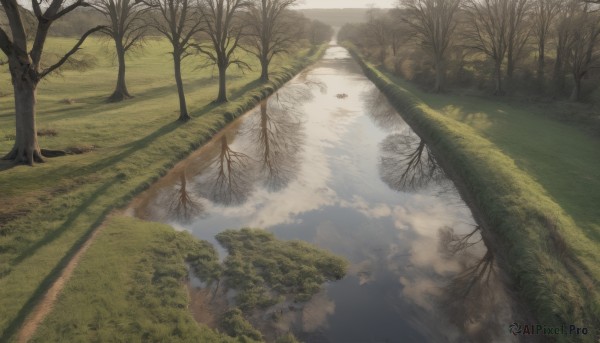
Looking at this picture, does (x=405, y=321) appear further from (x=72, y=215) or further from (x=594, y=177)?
(x=594, y=177)

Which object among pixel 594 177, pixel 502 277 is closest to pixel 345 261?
pixel 502 277

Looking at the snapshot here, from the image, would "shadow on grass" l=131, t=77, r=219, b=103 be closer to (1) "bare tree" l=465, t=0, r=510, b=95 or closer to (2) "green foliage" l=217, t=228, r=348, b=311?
(2) "green foliage" l=217, t=228, r=348, b=311

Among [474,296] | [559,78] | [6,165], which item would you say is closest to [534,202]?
[474,296]

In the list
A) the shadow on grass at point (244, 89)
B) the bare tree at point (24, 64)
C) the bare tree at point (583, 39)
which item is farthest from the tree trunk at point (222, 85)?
the bare tree at point (583, 39)

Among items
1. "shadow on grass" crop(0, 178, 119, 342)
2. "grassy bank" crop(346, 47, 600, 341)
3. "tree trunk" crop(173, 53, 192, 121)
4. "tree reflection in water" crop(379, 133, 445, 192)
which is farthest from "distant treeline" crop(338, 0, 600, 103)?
"shadow on grass" crop(0, 178, 119, 342)

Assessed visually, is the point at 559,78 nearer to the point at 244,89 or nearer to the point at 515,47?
the point at 515,47
